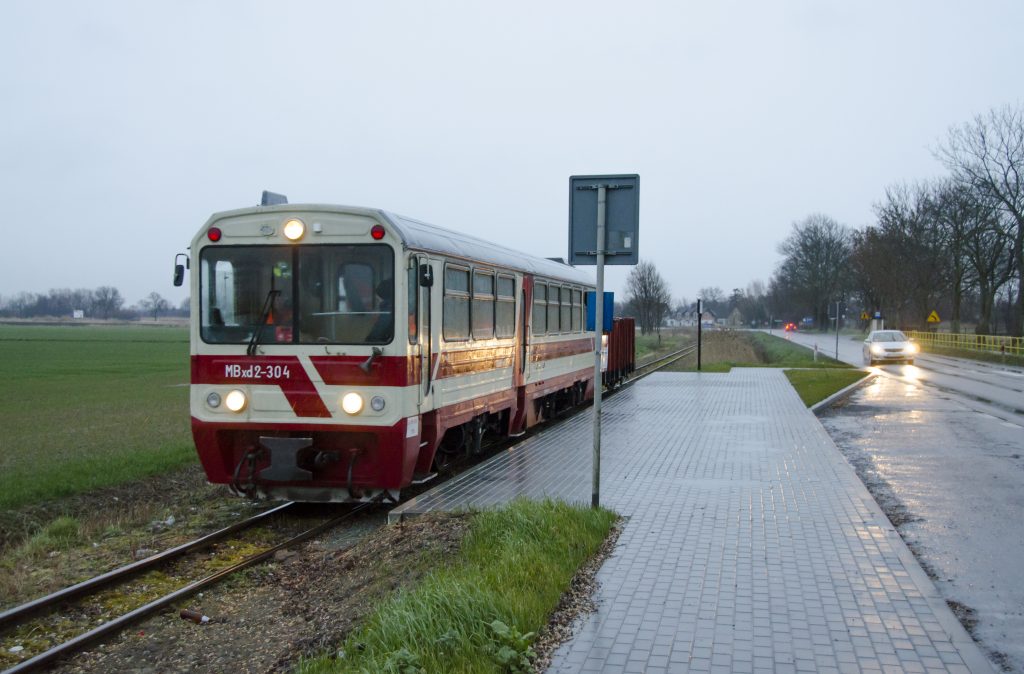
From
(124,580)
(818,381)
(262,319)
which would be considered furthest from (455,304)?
(818,381)

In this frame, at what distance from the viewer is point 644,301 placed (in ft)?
239

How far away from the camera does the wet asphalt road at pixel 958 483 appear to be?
638 centimetres

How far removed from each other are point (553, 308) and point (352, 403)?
7844 mm

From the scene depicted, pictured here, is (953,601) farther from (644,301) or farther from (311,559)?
(644,301)

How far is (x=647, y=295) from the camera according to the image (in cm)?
7262

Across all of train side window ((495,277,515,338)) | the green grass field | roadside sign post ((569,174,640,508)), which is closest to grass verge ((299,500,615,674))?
roadside sign post ((569,174,640,508))

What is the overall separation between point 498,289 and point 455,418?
259cm

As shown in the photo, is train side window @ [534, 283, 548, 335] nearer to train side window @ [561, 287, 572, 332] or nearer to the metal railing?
train side window @ [561, 287, 572, 332]

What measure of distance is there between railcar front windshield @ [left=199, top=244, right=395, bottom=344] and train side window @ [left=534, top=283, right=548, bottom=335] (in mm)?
6027

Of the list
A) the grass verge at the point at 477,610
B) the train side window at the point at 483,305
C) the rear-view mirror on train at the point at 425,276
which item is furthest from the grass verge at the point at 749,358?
the grass verge at the point at 477,610

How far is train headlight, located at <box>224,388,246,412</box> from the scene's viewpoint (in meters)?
8.88

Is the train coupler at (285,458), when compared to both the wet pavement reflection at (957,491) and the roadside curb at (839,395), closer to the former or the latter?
the wet pavement reflection at (957,491)

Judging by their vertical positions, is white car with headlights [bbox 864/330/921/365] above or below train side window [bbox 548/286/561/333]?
below

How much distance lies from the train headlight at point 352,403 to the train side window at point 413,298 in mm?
751
